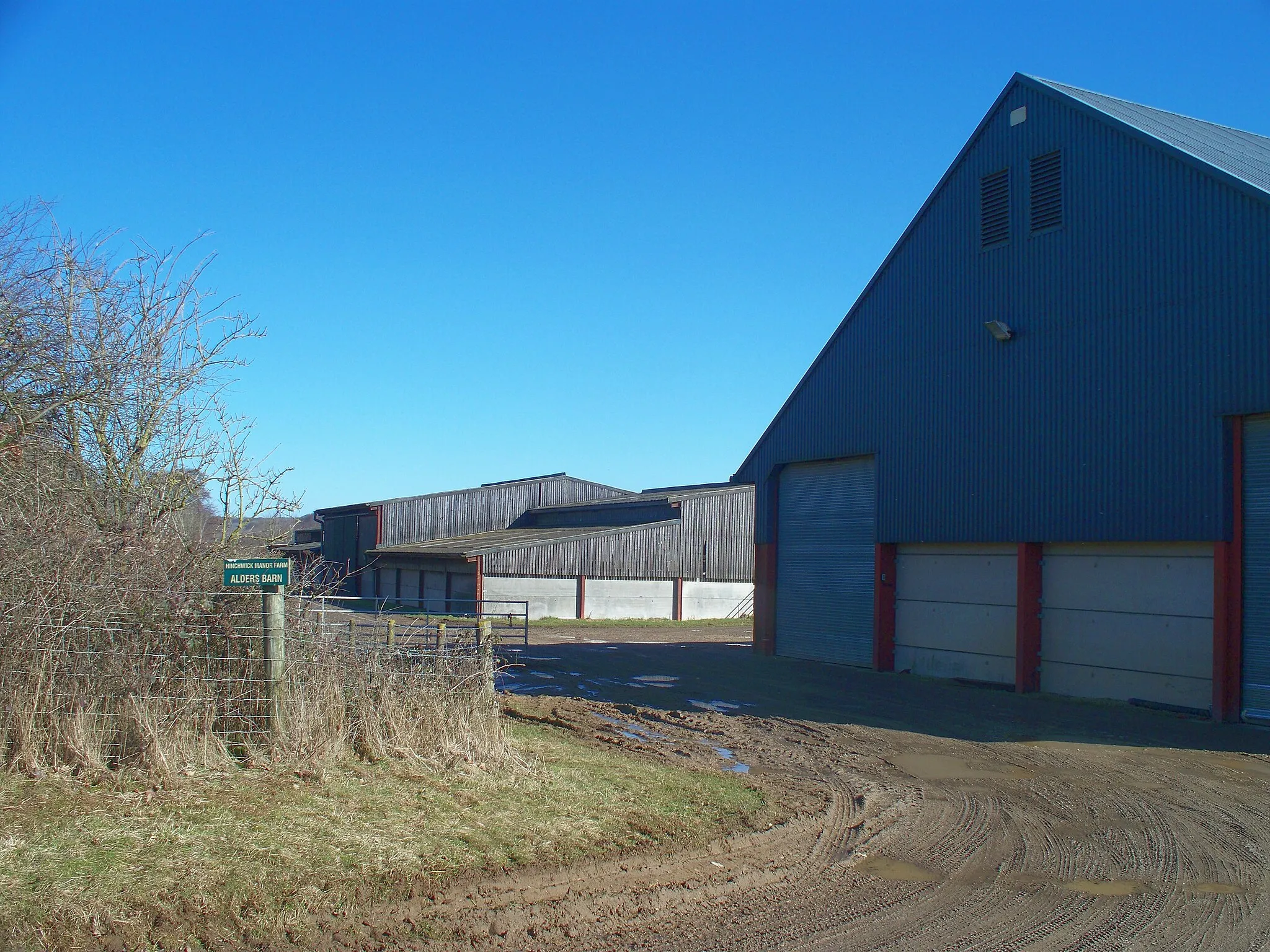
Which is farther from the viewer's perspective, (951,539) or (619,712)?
(951,539)

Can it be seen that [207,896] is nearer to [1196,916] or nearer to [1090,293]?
[1196,916]

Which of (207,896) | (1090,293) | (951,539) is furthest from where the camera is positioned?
(951,539)

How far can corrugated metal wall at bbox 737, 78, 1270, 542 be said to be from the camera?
15766 mm

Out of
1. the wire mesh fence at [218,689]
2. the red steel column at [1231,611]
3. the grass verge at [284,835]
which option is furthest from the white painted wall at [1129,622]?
the wire mesh fence at [218,689]

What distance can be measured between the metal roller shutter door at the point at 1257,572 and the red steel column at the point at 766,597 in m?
11.8

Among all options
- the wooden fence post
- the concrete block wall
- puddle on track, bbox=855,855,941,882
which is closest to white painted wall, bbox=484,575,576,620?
the concrete block wall

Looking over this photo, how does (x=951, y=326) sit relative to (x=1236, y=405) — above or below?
above

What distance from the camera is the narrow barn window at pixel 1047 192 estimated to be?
61.9ft

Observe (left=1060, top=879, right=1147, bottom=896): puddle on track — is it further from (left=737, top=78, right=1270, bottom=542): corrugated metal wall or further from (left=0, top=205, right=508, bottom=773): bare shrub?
(left=737, top=78, right=1270, bottom=542): corrugated metal wall

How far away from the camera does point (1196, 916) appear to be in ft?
20.4

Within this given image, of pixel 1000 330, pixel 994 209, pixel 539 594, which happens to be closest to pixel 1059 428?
pixel 1000 330

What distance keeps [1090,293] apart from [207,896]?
17.0m

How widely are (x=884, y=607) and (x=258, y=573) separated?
1598 centimetres

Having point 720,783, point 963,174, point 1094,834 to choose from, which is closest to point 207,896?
point 720,783
